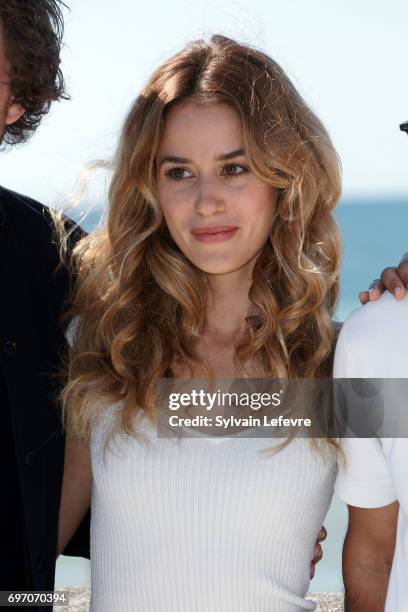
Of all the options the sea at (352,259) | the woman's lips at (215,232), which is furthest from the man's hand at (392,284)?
the sea at (352,259)

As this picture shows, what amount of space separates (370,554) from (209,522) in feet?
1.46

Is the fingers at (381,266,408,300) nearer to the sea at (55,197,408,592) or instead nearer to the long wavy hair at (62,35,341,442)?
the long wavy hair at (62,35,341,442)

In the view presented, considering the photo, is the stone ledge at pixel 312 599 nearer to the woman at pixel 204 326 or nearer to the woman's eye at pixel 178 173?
the woman at pixel 204 326

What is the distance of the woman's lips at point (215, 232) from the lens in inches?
126

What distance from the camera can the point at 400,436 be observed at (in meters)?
2.79

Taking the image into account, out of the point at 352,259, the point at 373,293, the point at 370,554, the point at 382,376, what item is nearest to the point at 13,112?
the point at 373,293

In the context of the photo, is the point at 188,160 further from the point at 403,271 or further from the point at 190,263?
the point at 403,271

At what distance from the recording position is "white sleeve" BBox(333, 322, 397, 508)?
2861 millimetres

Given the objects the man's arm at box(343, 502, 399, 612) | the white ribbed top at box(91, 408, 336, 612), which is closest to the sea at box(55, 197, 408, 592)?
the white ribbed top at box(91, 408, 336, 612)

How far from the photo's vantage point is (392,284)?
281 centimetres

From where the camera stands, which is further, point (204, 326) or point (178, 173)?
point (204, 326)

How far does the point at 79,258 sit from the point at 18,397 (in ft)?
1.81

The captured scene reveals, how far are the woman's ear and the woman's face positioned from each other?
528 millimetres

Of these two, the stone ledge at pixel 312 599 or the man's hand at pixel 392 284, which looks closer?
the man's hand at pixel 392 284
